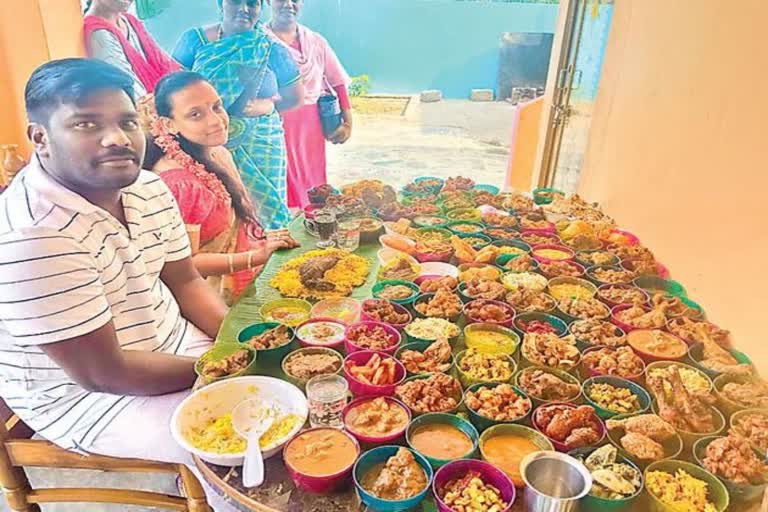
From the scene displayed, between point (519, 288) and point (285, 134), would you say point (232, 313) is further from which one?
point (285, 134)

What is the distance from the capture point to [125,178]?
79.6 inches

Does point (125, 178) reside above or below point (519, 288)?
above

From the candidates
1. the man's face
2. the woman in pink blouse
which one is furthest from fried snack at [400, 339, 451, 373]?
the woman in pink blouse

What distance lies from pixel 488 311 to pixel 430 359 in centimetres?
42

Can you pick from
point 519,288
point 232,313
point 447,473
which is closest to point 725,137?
point 519,288

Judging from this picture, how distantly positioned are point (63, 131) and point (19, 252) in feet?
1.49

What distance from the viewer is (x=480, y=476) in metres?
1.41

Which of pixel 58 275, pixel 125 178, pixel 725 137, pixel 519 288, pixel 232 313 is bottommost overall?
pixel 232 313

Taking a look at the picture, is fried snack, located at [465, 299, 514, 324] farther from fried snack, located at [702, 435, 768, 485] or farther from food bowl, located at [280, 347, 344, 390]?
fried snack, located at [702, 435, 768, 485]

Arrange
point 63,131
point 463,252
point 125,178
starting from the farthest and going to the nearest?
point 463,252
point 125,178
point 63,131

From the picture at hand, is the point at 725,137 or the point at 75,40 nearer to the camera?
the point at 725,137

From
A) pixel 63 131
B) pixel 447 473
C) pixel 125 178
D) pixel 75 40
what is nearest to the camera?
pixel 447 473

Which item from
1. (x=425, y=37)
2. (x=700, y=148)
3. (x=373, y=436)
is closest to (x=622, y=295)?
(x=700, y=148)

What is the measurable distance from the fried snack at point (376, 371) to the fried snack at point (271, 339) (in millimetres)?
289
